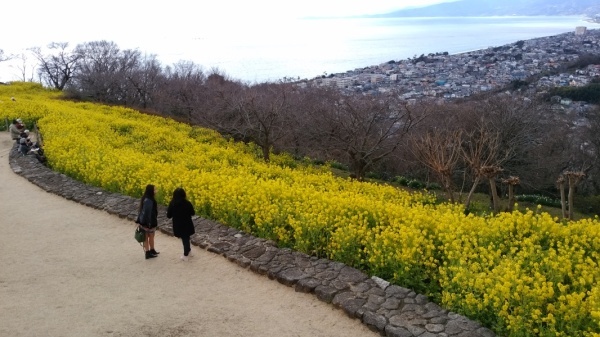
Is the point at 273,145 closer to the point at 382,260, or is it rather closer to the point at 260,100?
the point at 260,100

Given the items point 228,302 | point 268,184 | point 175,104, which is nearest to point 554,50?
point 175,104

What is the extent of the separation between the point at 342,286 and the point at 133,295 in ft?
10.3

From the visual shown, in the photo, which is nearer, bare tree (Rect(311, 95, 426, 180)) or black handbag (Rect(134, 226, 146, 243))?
black handbag (Rect(134, 226, 146, 243))

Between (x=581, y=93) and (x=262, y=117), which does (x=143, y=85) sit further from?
(x=581, y=93)

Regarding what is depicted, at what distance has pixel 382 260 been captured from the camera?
757 cm

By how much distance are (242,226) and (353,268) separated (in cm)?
304

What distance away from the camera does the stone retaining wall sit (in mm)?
6094

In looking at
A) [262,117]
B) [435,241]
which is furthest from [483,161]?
[435,241]

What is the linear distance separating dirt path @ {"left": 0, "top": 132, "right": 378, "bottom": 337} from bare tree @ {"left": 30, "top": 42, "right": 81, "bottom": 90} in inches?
1819

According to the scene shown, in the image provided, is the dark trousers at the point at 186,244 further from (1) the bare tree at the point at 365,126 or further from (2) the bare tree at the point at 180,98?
(2) the bare tree at the point at 180,98

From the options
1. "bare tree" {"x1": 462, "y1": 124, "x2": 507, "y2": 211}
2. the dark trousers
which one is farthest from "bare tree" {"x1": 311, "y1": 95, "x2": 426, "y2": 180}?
the dark trousers

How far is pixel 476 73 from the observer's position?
5281 cm

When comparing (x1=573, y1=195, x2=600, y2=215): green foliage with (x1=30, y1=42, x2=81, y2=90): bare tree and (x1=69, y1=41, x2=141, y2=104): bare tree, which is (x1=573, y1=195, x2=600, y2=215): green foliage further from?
(x1=30, y1=42, x2=81, y2=90): bare tree

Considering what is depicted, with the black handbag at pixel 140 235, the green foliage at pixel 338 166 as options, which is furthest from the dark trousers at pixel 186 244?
the green foliage at pixel 338 166
